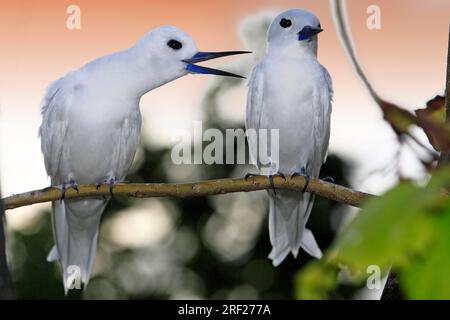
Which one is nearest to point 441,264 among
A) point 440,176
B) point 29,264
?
point 440,176

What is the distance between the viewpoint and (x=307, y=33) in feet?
14.3

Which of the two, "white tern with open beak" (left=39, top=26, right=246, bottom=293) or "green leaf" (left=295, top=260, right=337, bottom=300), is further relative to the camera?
"white tern with open beak" (left=39, top=26, right=246, bottom=293)

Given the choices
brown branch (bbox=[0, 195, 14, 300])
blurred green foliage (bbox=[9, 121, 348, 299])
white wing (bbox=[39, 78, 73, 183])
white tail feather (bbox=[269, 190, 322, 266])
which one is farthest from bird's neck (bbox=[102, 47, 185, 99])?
blurred green foliage (bbox=[9, 121, 348, 299])

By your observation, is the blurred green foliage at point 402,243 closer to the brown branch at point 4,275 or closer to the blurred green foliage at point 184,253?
the brown branch at point 4,275

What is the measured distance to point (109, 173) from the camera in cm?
445

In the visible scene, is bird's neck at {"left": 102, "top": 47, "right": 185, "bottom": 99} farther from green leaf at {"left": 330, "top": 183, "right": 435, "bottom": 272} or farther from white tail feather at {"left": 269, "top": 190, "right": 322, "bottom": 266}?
green leaf at {"left": 330, "top": 183, "right": 435, "bottom": 272}

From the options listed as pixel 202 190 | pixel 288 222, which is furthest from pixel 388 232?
pixel 288 222

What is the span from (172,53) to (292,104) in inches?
29.2

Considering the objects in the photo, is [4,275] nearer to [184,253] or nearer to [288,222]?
[288,222]

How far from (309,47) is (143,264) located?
1504cm

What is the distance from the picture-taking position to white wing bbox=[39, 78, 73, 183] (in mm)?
4332

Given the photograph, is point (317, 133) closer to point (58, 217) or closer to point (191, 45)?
point (191, 45)

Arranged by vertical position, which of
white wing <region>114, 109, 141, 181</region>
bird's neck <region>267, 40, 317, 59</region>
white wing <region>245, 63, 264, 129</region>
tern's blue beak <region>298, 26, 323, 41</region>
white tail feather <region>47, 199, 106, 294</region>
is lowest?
white tail feather <region>47, 199, 106, 294</region>

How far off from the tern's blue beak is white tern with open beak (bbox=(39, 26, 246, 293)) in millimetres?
462
